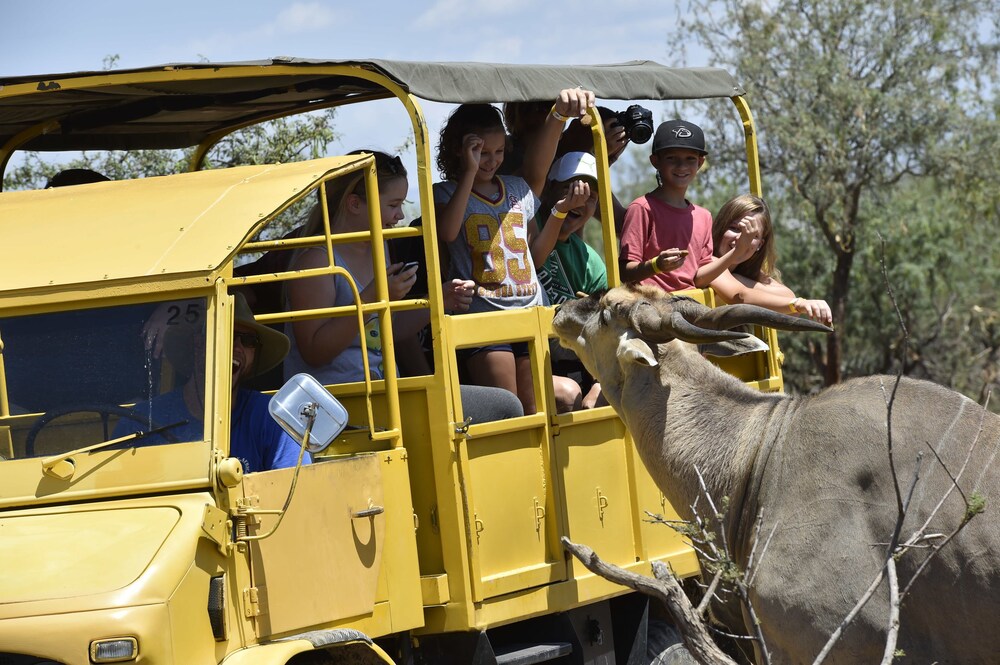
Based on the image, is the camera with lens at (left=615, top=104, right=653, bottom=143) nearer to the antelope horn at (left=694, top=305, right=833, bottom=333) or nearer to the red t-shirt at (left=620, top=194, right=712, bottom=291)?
the red t-shirt at (left=620, top=194, right=712, bottom=291)

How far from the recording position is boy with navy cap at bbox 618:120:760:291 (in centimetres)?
730

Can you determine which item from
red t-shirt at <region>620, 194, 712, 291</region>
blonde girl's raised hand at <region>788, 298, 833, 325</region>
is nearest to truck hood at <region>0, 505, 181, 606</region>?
red t-shirt at <region>620, 194, 712, 291</region>

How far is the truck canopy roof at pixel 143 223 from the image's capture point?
462 cm

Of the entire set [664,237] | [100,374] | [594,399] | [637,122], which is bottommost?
[594,399]

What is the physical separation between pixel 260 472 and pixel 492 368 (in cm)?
160

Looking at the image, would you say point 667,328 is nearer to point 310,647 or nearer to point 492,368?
point 492,368

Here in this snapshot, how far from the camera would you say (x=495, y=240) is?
248 inches

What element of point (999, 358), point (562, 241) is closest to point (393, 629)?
point (562, 241)

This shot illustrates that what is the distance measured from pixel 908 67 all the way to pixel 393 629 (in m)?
15.4

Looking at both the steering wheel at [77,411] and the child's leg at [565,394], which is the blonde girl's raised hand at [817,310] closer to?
the child's leg at [565,394]

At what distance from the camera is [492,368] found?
605 centimetres

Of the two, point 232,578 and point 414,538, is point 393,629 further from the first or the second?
point 232,578

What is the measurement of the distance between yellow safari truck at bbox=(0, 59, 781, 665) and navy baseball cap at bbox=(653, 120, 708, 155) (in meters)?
1.07

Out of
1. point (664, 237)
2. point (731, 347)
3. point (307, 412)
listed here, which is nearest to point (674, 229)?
point (664, 237)
